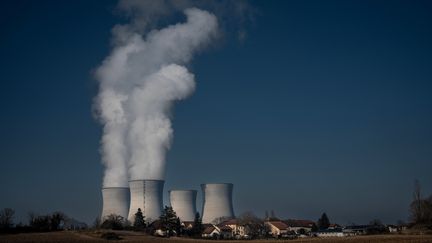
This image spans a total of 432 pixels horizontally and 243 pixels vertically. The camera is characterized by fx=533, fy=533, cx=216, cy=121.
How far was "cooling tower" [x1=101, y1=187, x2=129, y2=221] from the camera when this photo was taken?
4431cm

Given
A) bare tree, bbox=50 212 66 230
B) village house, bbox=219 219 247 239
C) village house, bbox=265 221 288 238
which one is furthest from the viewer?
village house, bbox=265 221 288 238

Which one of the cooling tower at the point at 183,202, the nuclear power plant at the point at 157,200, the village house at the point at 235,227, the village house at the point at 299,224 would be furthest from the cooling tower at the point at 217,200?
the village house at the point at 299,224

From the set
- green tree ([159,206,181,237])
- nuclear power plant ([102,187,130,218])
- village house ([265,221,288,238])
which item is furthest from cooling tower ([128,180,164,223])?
village house ([265,221,288,238])

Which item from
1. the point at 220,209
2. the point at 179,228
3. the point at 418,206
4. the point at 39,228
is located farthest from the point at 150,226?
the point at 418,206

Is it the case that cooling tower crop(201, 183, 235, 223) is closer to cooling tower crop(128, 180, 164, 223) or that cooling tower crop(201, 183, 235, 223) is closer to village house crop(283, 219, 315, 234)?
cooling tower crop(128, 180, 164, 223)

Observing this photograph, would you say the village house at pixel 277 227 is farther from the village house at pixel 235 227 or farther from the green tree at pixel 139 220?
the green tree at pixel 139 220

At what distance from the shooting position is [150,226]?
4444cm

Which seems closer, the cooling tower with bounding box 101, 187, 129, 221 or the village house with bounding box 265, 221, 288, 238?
the cooling tower with bounding box 101, 187, 129, 221

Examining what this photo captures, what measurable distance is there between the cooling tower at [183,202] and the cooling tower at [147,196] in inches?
67.7

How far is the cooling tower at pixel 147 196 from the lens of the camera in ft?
143

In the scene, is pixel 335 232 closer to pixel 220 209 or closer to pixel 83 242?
pixel 220 209

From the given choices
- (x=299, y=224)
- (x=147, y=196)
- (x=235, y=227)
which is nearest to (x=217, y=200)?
(x=147, y=196)

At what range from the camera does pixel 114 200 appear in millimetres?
44531

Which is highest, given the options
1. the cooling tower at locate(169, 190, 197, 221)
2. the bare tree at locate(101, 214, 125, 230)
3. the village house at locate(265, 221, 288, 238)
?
the cooling tower at locate(169, 190, 197, 221)
